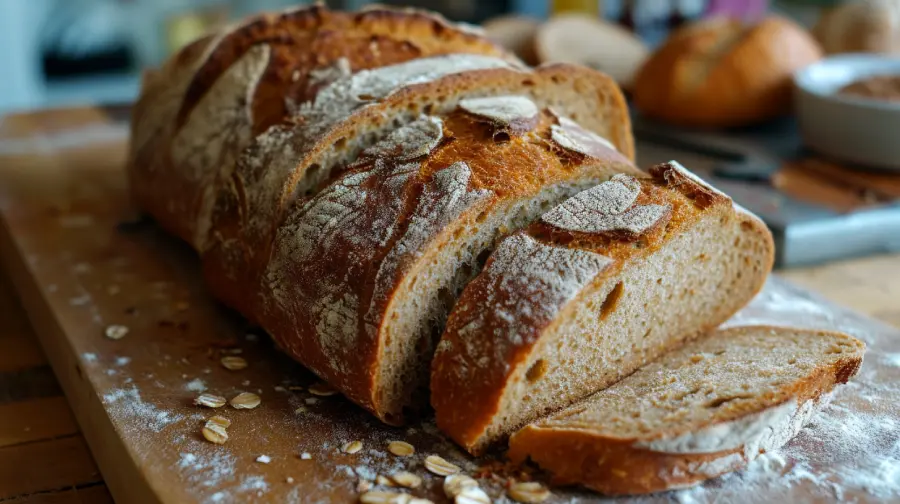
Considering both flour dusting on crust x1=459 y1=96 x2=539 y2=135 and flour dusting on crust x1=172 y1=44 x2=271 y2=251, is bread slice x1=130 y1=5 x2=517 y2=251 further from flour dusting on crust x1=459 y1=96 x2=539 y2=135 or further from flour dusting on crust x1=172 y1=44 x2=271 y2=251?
flour dusting on crust x1=459 y1=96 x2=539 y2=135

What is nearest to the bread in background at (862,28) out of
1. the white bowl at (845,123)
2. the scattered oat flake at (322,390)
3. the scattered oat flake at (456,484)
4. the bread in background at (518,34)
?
the white bowl at (845,123)

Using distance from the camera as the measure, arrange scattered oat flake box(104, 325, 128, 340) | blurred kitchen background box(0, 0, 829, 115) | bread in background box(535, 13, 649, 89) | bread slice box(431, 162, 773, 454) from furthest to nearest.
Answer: blurred kitchen background box(0, 0, 829, 115)
bread in background box(535, 13, 649, 89)
scattered oat flake box(104, 325, 128, 340)
bread slice box(431, 162, 773, 454)

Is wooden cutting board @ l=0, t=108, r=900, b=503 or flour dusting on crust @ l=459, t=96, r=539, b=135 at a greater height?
flour dusting on crust @ l=459, t=96, r=539, b=135

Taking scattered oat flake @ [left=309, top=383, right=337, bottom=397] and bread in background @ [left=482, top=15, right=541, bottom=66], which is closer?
scattered oat flake @ [left=309, top=383, right=337, bottom=397]

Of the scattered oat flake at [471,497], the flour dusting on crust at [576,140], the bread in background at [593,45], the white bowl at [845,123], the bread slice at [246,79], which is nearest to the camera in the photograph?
the scattered oat flake at [471,497]

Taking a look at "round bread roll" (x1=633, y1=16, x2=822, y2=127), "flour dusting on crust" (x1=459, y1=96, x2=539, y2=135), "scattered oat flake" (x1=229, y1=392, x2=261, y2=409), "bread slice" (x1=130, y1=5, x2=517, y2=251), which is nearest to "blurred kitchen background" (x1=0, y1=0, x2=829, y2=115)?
"round bread roll" (x1=633, y1=16, x2=822, y2=127)

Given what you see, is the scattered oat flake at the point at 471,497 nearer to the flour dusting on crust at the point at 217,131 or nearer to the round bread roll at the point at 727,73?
the flour dusting on crust at the point at 217,131

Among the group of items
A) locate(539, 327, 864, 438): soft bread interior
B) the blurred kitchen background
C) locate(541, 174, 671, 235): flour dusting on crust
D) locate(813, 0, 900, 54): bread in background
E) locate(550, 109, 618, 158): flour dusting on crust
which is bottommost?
the blurred kitchen background
